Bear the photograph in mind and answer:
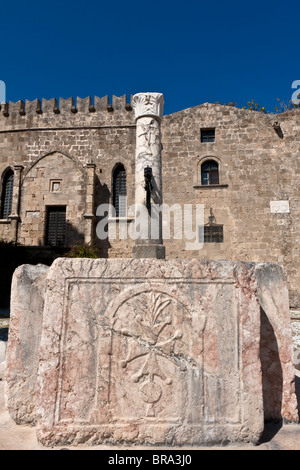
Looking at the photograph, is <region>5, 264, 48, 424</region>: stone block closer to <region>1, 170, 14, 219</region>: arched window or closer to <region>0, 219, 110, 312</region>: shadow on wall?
<region>0, 219, 110, 312</region>: shadow on wall

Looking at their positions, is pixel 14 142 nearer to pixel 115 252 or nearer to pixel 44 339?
pixel 115 252

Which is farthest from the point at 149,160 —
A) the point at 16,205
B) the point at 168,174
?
the point at 16,205

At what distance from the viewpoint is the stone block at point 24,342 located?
3256 mm

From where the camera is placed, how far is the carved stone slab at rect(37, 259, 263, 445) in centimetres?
291

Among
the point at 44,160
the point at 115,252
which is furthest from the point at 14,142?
the point at 115,252

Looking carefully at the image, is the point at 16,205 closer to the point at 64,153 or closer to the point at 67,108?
the point at 64,153

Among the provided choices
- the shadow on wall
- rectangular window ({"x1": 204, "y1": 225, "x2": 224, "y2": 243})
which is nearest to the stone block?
the shadow on wall

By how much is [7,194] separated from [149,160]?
12.5 metres

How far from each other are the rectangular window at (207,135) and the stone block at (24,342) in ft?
43.7

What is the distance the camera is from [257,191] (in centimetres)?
1470

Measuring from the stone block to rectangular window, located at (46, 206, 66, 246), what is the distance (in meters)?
11.9

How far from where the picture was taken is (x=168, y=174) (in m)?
15.2

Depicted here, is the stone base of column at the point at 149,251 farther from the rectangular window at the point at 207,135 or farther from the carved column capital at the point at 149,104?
the rectangular window at the point at 207,135

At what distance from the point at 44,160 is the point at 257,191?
9.46m
